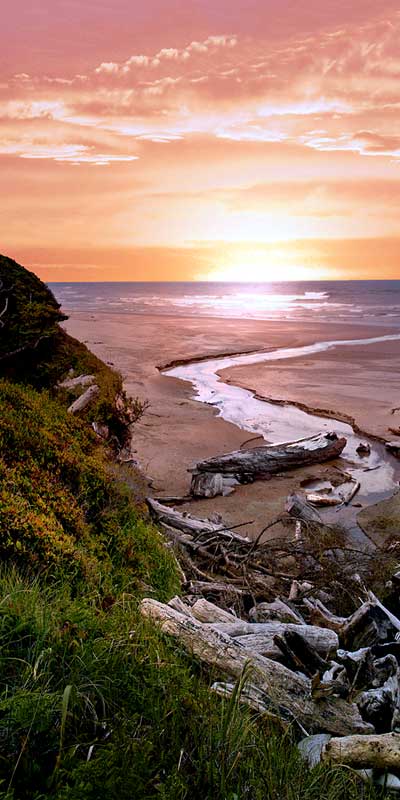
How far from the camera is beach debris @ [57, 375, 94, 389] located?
329 inches

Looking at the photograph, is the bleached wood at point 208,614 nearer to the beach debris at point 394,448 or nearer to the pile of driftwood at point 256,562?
the pile of driftwood at point 256,562

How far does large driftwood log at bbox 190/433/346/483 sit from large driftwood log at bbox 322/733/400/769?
8.92m

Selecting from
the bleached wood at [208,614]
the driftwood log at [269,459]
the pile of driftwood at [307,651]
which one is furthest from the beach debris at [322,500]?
the bleached wood at [208,614]

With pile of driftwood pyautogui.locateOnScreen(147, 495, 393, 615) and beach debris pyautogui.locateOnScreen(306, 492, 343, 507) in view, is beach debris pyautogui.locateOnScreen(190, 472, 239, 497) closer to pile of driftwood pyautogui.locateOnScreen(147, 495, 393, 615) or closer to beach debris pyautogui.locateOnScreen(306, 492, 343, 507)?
beach debris pyautogui.locateOnScreen(306, 492, 343, 507)

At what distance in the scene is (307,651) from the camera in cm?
411

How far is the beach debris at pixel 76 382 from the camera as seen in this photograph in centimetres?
837

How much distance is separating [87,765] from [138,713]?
518 millimetres

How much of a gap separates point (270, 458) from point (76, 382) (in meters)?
5.94

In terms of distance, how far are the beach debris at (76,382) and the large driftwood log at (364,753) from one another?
6.41m

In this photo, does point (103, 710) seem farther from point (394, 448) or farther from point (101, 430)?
point (394, 448)

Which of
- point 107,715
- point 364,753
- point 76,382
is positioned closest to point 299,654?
point 364,753

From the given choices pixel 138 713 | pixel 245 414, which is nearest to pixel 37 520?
pixel 138 713

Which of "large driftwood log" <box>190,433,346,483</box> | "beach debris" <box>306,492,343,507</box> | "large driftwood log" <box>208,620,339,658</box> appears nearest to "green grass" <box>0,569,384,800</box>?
"large driftwood log" <box>208,620,339,658</box>

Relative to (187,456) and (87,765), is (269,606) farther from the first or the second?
(187,456)
